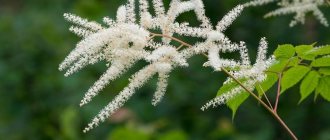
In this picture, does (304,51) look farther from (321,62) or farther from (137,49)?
(137,49)

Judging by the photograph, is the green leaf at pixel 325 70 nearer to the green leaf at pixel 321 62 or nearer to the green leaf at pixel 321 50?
the green leaf at pixel 321 62

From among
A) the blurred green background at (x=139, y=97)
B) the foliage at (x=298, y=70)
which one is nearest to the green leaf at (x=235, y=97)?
the foliage at (x=298, y=70)

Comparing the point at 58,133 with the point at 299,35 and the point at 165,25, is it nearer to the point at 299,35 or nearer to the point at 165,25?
the point at 299,35

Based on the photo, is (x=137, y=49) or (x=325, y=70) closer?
(x=137, y=49)

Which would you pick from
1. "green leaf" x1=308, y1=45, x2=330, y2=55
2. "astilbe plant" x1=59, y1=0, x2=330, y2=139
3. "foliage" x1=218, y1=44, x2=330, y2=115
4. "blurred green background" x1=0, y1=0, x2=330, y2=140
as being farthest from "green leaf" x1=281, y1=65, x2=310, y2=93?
"blurred green background" x1=0, y1=0, x2=330, y2=140

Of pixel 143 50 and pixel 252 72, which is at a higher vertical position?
pixel 143 50

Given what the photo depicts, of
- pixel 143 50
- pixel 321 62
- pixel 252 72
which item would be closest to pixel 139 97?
pixel 321 62
